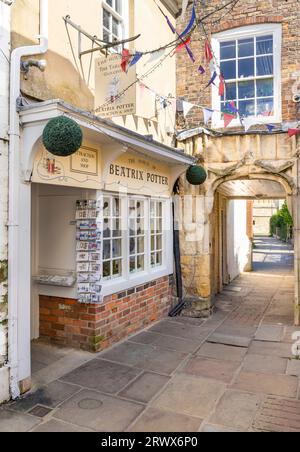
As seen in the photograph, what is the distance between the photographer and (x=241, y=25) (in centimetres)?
727

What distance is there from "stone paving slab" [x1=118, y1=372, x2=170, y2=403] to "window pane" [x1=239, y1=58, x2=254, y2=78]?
19.9 feet

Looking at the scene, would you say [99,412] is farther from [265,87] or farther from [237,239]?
[237,239]

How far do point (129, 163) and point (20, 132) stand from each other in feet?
7.79

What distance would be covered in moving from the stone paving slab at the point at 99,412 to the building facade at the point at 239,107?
3.97 m

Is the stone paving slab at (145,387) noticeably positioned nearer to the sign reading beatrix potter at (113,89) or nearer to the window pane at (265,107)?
the sign reading beatrix potter at (113,89)

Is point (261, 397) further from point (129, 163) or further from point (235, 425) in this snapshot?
point (129, 163)

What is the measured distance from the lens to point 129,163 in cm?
607

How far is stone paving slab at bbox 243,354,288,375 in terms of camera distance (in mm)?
4773

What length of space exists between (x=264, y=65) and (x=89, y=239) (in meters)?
5.14

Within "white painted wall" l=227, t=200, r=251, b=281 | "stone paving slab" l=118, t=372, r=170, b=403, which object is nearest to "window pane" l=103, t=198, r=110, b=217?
"stone paving slab" l=118, t=372, r=170, b=403

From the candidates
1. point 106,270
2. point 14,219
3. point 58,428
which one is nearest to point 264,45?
point 106,270

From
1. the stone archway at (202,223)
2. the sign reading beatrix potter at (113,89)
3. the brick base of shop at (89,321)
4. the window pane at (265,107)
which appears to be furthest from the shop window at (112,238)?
the window pane at (265,107)

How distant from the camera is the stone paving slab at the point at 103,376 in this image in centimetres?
420

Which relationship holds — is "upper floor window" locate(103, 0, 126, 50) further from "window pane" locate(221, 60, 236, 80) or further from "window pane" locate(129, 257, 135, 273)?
"window pane" locate(129, 257, 135, 273)
